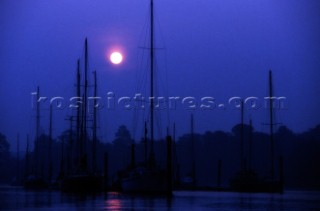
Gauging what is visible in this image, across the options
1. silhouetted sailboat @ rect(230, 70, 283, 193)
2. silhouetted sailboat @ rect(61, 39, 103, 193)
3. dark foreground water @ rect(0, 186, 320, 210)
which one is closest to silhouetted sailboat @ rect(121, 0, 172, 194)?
dark foreground water @ rect(0, 186, 320, 210)

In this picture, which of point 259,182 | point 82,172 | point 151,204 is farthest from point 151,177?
point 259,182

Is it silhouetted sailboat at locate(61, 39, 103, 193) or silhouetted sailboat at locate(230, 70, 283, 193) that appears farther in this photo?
silhouetted sailboat at locate(230, 70, 283, 193)

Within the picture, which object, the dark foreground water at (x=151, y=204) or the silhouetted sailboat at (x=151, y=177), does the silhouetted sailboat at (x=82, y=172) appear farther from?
the dark foreground water at (x=151, y=204)

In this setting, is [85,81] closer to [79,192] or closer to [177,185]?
[79,192]

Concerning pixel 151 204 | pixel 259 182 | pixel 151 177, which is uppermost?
pixel 151 177

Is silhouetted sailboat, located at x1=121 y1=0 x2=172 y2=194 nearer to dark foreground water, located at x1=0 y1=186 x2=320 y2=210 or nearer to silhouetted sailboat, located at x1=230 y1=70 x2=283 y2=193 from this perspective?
dark foreground water, located at x1=0 y1=186 x2=320 y2=210

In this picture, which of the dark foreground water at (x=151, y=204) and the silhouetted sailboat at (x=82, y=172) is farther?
the silhouetted sailboat at (x=82, y=172)

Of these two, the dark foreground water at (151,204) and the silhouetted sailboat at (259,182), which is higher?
the silhouetted sailboat at (259,182)

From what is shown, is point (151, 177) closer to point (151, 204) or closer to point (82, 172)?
point (82, 172)

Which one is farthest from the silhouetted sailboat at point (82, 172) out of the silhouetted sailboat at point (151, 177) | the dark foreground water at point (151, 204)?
the dark foreground water at point (151, 204)

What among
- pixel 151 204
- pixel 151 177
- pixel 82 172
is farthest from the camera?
pixel 82 172

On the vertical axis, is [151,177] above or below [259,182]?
above

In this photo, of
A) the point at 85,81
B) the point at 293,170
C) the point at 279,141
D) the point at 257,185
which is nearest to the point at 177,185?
the point at 257,185

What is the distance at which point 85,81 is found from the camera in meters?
66.8
